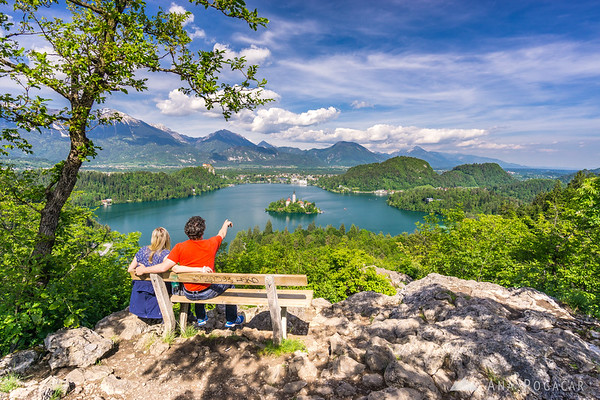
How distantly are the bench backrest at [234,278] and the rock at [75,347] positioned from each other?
974 millimetres

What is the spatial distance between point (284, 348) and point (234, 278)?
1333mm

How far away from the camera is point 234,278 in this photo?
3797 millimetres

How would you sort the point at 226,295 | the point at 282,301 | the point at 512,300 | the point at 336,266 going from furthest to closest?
the point at 336,266 < the point at 512,300 < the point at 226,295 < the point at 282,301

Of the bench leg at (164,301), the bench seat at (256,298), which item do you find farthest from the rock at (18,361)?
the bench seat at (256,298)

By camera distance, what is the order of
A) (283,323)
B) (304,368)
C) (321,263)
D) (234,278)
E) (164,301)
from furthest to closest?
(321,263)
(283,323)
(164,301)
(234,278)
(304,368)

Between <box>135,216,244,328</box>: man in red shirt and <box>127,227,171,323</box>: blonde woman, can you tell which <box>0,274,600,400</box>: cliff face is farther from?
<box>135,216,244,328</box>: man in red shirt

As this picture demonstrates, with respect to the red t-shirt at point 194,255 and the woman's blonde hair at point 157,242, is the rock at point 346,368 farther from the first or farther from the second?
the woman's blonde hair at point 157,242

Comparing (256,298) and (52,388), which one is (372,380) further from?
(52,388)

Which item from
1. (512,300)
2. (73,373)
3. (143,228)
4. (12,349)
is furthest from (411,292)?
(143,228)

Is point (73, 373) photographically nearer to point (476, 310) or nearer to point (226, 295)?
point (226, 295)

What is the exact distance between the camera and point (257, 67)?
4.22 metres

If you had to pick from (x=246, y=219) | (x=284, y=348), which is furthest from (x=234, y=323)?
(x=246, y=219)

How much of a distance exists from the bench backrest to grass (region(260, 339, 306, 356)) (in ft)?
3.32

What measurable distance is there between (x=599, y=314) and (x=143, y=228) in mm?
82870
